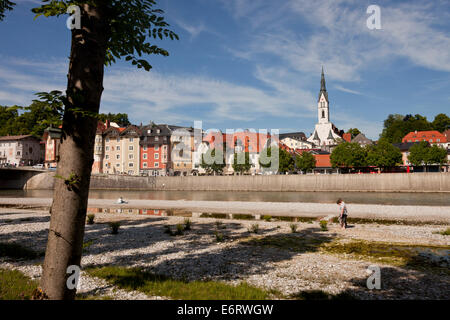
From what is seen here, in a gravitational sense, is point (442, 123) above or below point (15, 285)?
above

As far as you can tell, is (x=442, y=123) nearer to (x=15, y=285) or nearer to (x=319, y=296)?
(x=319, y=296)

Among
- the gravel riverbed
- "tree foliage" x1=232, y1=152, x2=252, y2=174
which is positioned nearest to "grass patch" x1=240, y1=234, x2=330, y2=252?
the gravel riverbed

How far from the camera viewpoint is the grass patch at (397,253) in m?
11.0

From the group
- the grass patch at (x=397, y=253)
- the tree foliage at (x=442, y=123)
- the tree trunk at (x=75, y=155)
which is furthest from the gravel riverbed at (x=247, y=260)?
the tree foliage at (x=442, y=123)

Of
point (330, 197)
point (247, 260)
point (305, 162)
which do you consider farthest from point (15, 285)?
point (305, 162)

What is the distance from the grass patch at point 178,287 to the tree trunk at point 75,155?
11.4ft

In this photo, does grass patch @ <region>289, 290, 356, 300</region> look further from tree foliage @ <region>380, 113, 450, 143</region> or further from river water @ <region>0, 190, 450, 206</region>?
tree foliage @ <region>380, 113, 450, 143</region>

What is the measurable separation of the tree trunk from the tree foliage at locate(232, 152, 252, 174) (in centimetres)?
10224

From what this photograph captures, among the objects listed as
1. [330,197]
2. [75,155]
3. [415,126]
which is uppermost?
[415,126]

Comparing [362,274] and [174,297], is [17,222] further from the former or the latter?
[362,274]

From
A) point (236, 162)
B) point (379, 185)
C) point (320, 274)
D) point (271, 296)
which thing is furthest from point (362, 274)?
point (236, 162)

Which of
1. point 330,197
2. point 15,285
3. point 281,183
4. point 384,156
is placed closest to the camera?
point 15,285

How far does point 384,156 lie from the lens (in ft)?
321

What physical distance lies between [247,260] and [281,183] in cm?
7143
